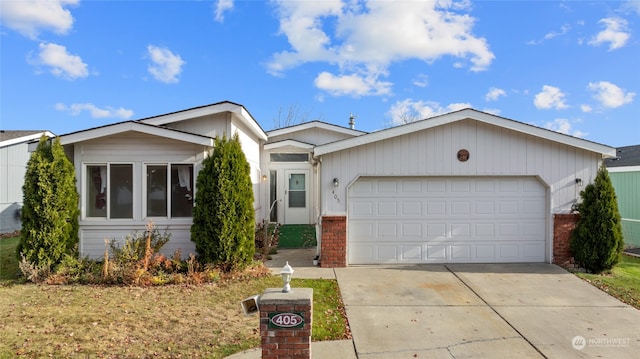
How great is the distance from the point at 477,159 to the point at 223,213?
5811mm

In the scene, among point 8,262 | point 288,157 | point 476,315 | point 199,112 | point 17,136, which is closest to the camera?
point 476,315

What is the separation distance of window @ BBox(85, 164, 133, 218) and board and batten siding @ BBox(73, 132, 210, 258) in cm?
12

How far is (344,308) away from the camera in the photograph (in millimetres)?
5695

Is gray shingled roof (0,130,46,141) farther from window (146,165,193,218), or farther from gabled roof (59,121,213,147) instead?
window (146,165,193,218)

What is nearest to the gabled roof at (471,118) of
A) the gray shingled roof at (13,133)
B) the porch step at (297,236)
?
the porch step at (297,236)

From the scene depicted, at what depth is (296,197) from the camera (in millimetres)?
14844

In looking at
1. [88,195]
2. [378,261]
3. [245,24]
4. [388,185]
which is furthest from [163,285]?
[245,24]

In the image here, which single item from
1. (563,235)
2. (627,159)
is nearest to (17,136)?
(563,235)

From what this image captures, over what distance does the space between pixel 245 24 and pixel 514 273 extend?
11304 mm

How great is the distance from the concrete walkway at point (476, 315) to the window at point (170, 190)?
3104 mm

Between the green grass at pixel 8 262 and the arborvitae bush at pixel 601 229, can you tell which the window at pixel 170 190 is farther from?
the arborvitae bush at pixel 601 229

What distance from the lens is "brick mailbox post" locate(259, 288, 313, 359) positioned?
333cm
